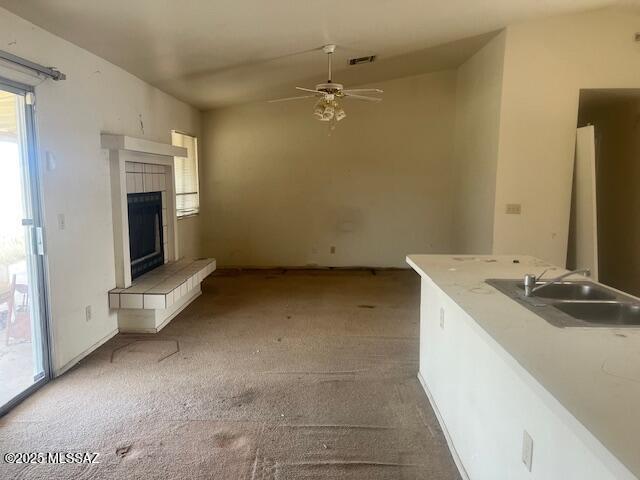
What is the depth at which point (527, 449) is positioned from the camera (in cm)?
140

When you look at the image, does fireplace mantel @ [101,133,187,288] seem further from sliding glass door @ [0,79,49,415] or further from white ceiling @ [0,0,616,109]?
sliding glass door @ [0,79,49,415]

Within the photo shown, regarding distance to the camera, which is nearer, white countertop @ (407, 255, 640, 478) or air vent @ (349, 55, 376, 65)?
white countertop @ (407, 255, 640, 478)

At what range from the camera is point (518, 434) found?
4.84ft

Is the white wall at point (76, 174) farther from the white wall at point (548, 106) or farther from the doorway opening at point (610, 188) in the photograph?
the doorway opening at point (610, 188)

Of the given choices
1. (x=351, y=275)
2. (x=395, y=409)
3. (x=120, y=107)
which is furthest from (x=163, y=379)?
(x=351, y=275)

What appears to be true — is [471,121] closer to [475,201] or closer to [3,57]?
[475,201]

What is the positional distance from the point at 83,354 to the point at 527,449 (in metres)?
3.15

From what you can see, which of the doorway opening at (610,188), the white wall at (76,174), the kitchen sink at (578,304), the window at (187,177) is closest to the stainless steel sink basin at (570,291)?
→ the kitchen sink at (578,304)

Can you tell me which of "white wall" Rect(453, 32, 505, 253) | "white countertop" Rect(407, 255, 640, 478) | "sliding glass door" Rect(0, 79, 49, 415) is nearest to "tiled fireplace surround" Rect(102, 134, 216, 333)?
"sliding glass door" Rect(0, 79, 49, 415)

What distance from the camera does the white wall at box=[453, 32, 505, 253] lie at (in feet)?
14.9

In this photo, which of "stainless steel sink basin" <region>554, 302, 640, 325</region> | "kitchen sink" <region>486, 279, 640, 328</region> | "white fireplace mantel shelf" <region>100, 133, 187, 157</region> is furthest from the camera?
"white fireplace mantel shelf" <region>100, 133, 187, 157</region>

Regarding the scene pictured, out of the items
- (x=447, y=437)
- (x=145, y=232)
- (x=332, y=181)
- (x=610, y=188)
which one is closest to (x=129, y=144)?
(x=145, y=232)

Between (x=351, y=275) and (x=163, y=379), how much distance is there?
357 cm

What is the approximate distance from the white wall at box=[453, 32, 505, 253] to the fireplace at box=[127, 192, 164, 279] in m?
3.64
